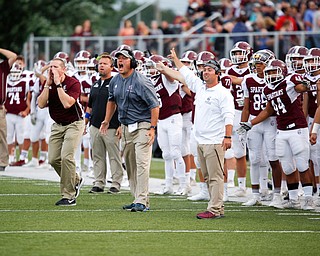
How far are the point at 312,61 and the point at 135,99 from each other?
2.46 meters

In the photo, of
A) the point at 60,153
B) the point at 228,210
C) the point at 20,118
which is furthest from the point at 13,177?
the point at 228,210

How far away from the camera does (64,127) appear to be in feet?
42.7

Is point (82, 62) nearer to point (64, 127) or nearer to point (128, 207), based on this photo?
point (64, 127)

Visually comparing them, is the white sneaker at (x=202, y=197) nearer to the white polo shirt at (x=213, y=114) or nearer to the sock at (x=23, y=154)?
the white polo shirt at (x=213, y=114)

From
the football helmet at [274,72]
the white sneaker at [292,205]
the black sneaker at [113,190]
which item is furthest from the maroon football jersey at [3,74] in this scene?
the white sneaker at [292,205]

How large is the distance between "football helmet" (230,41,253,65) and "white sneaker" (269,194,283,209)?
8.16ft

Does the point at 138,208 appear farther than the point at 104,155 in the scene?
No

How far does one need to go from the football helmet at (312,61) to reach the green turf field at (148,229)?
1.94 metres

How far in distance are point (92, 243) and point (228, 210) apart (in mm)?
3545

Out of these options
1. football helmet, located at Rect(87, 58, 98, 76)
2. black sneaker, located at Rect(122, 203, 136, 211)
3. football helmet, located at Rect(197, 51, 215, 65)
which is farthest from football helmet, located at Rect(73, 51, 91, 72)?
black sneaker, located at Rect(122, 203, 136, 211)

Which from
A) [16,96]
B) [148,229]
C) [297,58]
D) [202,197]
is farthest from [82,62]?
[148,229]

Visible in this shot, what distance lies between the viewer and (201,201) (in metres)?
14.0

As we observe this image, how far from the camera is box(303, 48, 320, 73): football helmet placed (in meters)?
12.9

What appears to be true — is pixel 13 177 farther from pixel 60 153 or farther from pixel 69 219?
pixel 69 219
